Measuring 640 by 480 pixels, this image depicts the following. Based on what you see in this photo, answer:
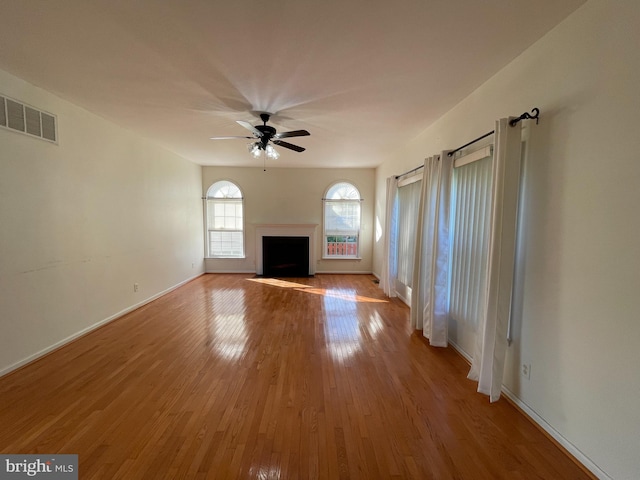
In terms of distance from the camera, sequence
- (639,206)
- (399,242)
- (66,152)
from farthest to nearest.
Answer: (399,242), (66,152), (639,206)

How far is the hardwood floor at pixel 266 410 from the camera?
5.18 feet

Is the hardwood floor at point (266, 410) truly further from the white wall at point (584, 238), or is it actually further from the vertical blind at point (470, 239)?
the vertical blind at point (470, 239)

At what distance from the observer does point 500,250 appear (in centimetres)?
204

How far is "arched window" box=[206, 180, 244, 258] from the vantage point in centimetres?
694

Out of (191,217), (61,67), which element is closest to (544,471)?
(61,67)

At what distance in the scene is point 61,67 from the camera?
231 centimetres

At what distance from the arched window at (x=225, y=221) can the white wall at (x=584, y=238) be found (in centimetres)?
607

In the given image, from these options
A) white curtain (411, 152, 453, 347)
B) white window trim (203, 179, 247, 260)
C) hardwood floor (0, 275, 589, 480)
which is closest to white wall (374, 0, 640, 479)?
hardwood floor (0, 275, 589, 480)

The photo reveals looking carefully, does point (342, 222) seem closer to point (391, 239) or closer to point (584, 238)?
point (391, 239)

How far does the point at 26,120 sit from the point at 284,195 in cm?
475

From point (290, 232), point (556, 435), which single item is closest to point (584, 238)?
point (556, 435)

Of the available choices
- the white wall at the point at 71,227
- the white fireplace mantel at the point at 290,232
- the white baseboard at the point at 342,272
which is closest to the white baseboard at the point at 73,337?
the white wall at the point at 71,227

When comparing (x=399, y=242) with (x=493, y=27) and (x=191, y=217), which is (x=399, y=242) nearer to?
(x=493, y=27)

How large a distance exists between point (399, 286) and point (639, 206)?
3.90 metres
